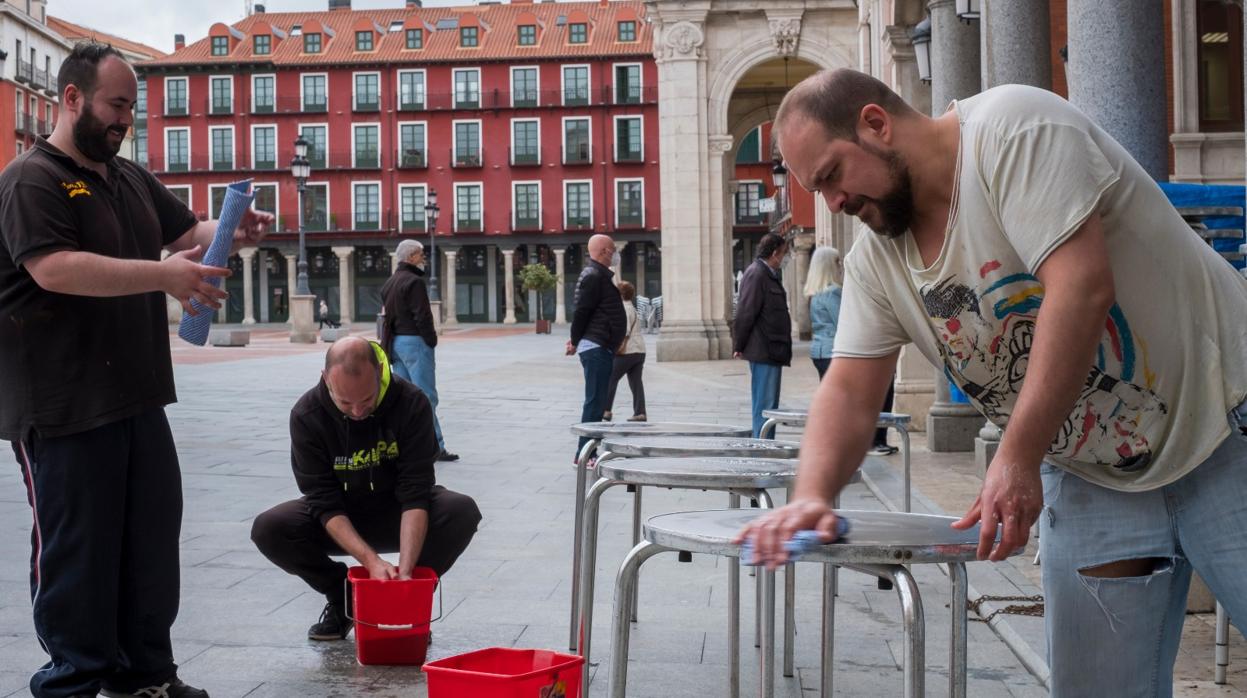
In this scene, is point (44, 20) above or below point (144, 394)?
above

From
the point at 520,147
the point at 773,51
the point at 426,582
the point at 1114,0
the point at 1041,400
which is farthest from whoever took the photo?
the point at 520,147

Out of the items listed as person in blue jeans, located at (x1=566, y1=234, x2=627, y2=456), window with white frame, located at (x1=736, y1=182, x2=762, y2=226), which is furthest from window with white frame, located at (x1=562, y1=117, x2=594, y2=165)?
person in blue jeans, located at (x1=566, y1=234, x2=627, y2=456)

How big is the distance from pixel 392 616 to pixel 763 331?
6.26 m

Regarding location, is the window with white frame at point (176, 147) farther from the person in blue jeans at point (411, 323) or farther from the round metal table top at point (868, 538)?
the round metal table top at point (868, 538)

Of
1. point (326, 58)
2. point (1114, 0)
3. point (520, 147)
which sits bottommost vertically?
point (1114, 0)

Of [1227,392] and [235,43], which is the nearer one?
[1227,392]

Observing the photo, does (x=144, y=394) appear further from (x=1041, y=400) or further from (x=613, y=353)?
(x=613, y=353)

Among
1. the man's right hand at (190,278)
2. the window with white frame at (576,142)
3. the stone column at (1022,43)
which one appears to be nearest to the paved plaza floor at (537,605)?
the man's right hand at (190,278)

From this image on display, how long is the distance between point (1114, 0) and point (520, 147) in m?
67.1

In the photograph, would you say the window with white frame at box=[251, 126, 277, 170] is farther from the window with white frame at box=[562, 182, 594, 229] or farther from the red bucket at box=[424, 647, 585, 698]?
the red bucket at box=[424, 647, 585, 698]

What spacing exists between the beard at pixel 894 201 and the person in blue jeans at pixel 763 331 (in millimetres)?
8145

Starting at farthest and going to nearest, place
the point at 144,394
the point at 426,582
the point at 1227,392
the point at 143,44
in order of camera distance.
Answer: the point at 143,44, the point at 426,582, the point at 144,394, the point at 1227,392

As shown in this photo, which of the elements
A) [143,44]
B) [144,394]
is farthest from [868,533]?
[143,44]

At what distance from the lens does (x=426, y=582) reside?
488cm
